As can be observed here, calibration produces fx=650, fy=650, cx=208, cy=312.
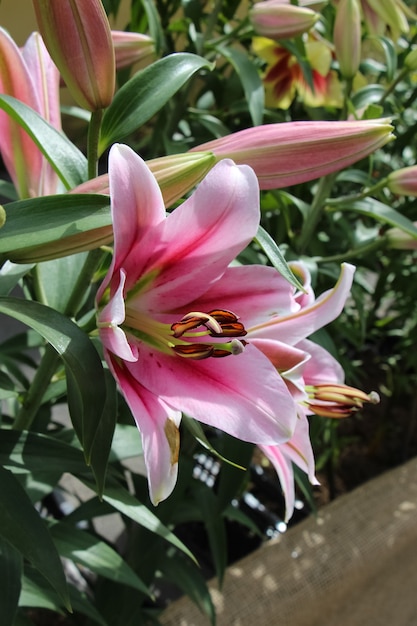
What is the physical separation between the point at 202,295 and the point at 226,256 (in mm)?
41

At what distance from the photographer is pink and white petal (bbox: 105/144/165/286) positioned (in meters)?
0.31

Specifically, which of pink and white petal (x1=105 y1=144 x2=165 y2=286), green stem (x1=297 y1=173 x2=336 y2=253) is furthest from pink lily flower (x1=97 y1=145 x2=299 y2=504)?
green stem (x1=297 y1=173 x2=336 y2=253)

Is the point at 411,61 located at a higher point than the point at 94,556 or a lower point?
higher

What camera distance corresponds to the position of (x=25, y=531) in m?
0.38

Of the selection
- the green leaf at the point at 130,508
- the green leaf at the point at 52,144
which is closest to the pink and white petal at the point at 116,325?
the green leaf at the point at 52,144

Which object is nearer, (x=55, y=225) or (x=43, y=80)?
(x=55, y=225)

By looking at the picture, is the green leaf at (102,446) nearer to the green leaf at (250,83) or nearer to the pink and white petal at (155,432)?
the pink and white petal at (155,432)

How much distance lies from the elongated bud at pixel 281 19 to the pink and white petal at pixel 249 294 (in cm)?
39

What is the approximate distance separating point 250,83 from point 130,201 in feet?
1.43

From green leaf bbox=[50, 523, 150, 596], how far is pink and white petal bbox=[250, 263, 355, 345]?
31 cm

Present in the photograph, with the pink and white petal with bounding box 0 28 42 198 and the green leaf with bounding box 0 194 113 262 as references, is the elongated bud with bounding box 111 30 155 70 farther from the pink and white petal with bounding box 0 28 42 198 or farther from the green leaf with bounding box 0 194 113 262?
the green leaf with bounding box 0 194 113 262

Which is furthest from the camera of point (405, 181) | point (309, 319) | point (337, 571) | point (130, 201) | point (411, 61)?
point (337, 571)

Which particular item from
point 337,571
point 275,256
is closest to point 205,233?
point 275,256

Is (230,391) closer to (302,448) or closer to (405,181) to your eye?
(302,448)
